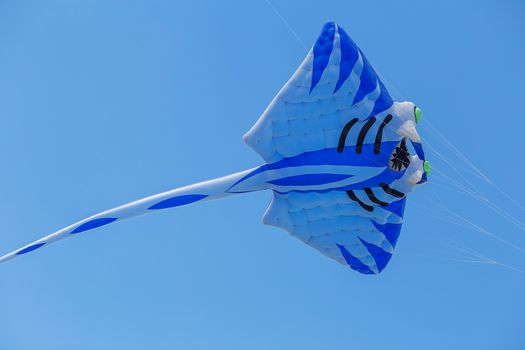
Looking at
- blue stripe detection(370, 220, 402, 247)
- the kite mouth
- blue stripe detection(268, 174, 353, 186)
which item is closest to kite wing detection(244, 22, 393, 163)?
blue stripe detection(268, 174, 353, 186)

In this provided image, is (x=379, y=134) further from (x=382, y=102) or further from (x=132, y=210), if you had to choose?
(x=132, y=210)

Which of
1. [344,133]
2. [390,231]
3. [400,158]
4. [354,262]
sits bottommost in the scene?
[354,262]

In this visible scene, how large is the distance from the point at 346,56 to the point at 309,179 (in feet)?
8.23

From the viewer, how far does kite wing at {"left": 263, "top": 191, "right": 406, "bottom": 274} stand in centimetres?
1125

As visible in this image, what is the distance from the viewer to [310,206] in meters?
11.3

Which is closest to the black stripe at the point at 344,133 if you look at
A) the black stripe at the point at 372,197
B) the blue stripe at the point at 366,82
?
the blue stripe at the point at 366,82

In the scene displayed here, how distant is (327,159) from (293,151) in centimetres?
71

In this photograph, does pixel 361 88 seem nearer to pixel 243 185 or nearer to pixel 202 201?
pixel 243 185

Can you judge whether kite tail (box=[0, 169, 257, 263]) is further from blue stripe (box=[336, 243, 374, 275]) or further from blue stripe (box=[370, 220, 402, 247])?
blue stripe (box=[370, 220, 402, 247])

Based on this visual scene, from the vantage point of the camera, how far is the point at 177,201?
35.1 ft

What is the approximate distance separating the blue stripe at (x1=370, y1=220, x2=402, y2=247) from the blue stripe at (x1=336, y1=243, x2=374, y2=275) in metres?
0.80

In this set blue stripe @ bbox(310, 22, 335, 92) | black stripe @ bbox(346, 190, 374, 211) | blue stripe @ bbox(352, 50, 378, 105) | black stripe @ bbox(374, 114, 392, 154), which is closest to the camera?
blue stripe @ bbox(310, 22, 335, 92)

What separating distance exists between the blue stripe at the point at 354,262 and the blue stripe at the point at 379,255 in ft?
0.82

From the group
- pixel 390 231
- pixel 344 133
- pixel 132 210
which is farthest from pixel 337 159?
pixel 132 210
